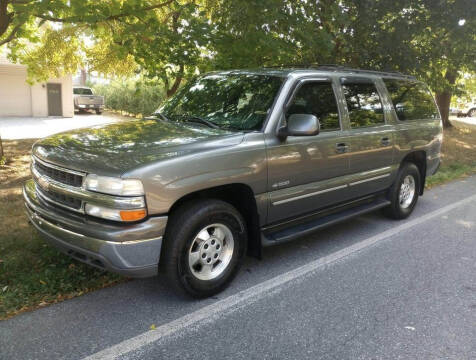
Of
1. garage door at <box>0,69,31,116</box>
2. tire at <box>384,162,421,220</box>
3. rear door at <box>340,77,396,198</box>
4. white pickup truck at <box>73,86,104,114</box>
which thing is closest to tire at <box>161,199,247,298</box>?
rear door at <box>340,77,396,198</box>

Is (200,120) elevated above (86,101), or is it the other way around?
(200,120)

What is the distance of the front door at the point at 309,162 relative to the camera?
4098 millimetres

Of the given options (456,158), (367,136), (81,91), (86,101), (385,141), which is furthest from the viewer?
(81,91)

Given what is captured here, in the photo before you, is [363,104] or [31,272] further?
[363,104]

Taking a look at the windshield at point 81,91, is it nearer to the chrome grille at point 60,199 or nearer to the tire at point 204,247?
the chrome grille at point 60,199

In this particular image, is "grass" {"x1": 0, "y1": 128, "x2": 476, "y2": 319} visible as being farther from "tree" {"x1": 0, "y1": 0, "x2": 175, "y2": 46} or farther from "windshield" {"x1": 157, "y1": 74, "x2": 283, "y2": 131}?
"tree" {"x1": 0, "y1": 0, "x2": 175, "y2": 46}

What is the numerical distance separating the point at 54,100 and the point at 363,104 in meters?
22.7

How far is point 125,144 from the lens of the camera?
356cm

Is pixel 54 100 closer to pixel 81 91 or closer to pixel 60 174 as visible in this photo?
pixel 81 91

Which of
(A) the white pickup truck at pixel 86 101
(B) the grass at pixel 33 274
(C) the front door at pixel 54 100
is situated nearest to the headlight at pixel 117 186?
(B) the grass at pixel 33 274

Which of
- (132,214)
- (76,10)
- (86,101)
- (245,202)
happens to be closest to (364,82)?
(245,202)

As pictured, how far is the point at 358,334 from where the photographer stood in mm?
3238

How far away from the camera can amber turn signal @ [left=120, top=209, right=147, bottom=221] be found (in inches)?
124

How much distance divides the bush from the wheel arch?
2105cm
